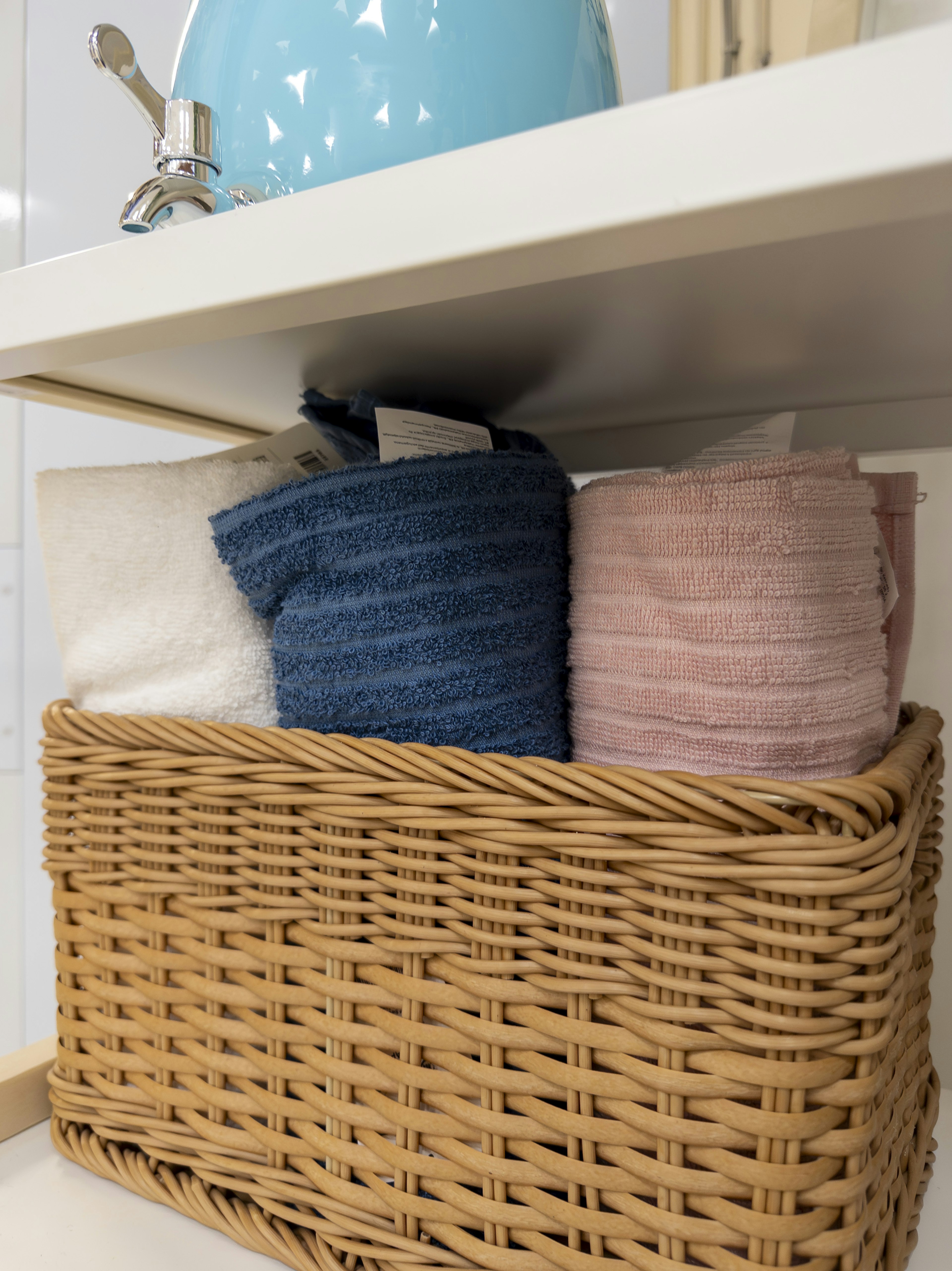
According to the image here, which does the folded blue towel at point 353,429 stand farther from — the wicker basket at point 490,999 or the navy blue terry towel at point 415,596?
the wicker basket at point 490,999

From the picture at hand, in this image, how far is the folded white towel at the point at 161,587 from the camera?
40 centimetres

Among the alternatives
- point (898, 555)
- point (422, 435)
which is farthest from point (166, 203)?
point (898, 555)

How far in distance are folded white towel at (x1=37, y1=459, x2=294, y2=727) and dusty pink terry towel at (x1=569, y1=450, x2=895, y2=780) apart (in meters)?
0.18

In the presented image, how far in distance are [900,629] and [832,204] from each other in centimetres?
29

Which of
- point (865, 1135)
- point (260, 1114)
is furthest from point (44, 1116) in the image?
point (865, 1135)

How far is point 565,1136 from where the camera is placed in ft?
0.99

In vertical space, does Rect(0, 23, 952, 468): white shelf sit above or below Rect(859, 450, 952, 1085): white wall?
above

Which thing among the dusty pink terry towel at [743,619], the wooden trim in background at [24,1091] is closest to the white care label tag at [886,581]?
the dusty pink terry towel at [743,619]

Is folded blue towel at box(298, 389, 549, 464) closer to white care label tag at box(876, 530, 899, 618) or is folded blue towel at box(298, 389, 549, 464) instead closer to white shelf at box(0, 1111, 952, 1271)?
white care label tag at box(876, 530, 899, 618)

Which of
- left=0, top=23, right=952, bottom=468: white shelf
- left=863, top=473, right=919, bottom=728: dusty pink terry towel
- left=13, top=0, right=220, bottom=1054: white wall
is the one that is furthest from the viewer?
left=13, top=0, right=220, bottom=1054: white wall

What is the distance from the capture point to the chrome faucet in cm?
30

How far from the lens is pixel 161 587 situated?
0.41 metres

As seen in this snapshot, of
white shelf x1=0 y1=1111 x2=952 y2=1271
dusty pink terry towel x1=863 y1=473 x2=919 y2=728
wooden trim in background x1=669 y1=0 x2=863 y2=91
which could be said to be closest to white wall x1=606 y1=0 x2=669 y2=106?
wooden trim in background x1=669 y1=0 x2=863 y2=91

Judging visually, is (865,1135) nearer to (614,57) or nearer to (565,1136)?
(565,1136)
